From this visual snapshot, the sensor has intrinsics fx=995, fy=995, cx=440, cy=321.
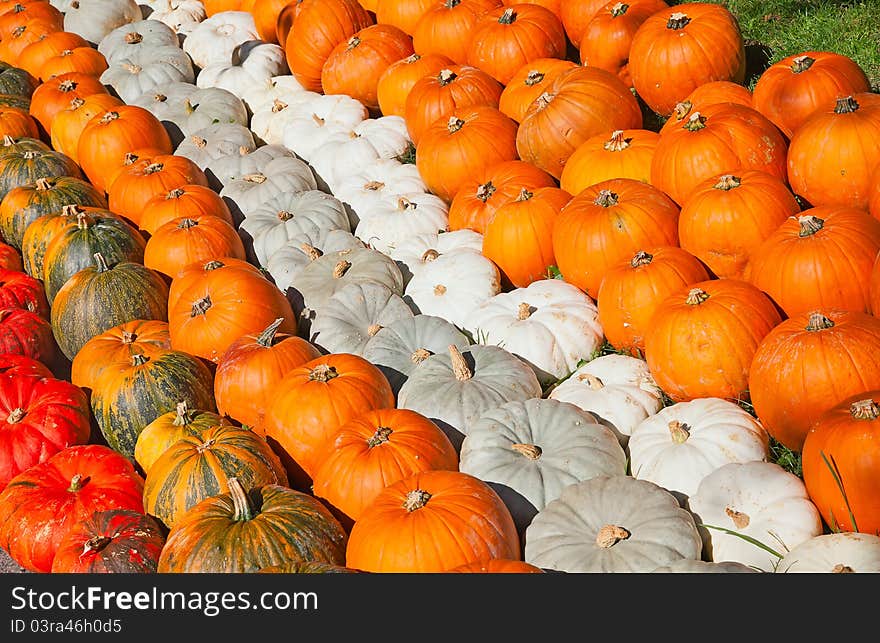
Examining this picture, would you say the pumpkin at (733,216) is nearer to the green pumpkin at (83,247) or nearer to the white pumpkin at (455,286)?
the white pumpkin at (455,286)

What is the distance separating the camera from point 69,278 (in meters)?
6.26

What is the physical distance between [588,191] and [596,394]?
1.25m

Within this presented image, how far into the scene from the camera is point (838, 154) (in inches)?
190

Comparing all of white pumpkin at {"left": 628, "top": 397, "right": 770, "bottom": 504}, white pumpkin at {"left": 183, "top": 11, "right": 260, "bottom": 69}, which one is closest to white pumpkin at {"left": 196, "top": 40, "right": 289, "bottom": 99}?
white pumpkin at {"left": 183, "top": 11, "right": 260, "bottom": 69}

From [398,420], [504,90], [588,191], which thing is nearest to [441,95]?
[504,90]

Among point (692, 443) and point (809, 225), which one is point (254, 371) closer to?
point (692, 443)

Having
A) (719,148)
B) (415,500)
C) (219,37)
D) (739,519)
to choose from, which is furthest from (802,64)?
(219,37)

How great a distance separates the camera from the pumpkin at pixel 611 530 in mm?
3686

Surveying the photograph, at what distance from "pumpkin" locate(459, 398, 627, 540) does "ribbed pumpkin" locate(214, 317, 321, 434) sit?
1106mm

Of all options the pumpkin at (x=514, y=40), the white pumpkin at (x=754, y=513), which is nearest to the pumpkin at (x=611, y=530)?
the white pumpkin at (x=754, y=513)

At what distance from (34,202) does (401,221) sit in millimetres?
2635

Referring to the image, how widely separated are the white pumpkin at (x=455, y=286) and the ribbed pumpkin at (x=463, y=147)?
82cm

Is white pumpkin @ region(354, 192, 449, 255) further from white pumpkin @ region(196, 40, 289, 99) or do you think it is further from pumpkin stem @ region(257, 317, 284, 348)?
white pumpkin @ region(196, 40, 289, 99)

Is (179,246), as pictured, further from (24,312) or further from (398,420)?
(398,420)
